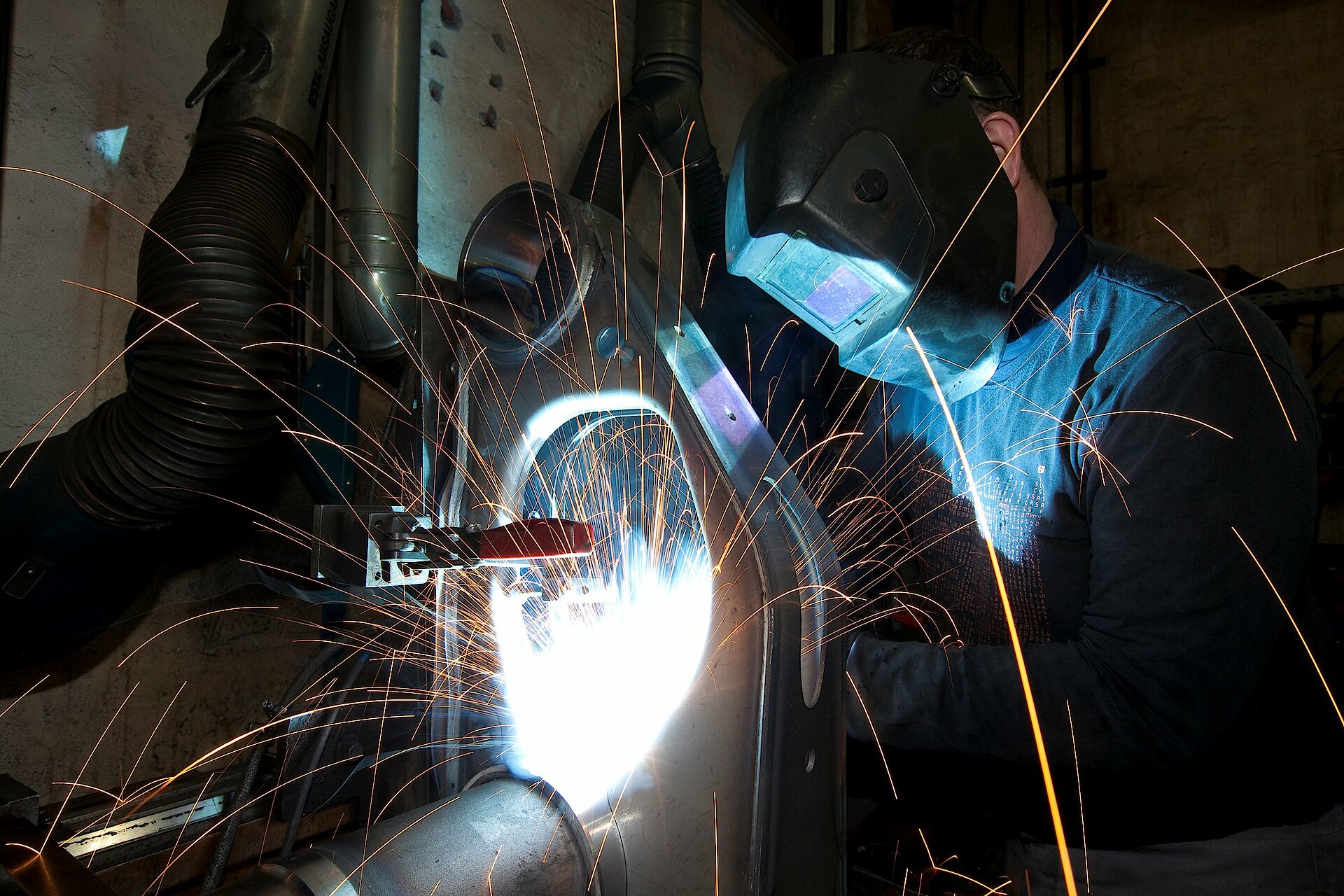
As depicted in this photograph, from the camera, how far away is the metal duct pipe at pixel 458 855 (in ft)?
2.55

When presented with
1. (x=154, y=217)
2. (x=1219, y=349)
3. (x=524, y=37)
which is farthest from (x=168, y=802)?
(x=524, y=37)

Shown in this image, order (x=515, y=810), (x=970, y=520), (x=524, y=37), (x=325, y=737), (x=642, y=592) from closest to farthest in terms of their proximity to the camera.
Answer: (x=515, y=810), (x=642, y=592), (x=325, y=737), (x=970, y=520), (x=524, y=37)

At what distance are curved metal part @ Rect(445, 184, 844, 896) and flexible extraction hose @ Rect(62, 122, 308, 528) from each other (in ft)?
1.89

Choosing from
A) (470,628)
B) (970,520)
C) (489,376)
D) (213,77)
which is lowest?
(470,628)

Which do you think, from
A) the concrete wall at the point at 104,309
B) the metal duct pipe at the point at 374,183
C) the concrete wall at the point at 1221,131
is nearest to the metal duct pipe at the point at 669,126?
the metal duct pipe at the point at 374,183

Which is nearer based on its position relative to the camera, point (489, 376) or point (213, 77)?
point (489, 376)

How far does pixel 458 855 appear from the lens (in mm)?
830

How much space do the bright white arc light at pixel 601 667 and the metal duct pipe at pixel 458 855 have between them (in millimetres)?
61

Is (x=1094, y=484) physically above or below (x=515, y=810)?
above

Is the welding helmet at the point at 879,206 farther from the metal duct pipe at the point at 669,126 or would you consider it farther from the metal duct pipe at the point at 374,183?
the metal duct pipe at the point at 669,126

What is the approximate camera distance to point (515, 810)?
0.91m

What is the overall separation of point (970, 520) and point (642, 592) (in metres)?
0.80

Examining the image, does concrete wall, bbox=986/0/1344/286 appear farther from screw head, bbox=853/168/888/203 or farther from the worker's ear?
screw head, bbox=853/168/888/203

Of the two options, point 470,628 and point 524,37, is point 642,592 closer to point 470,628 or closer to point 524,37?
point 470,628
